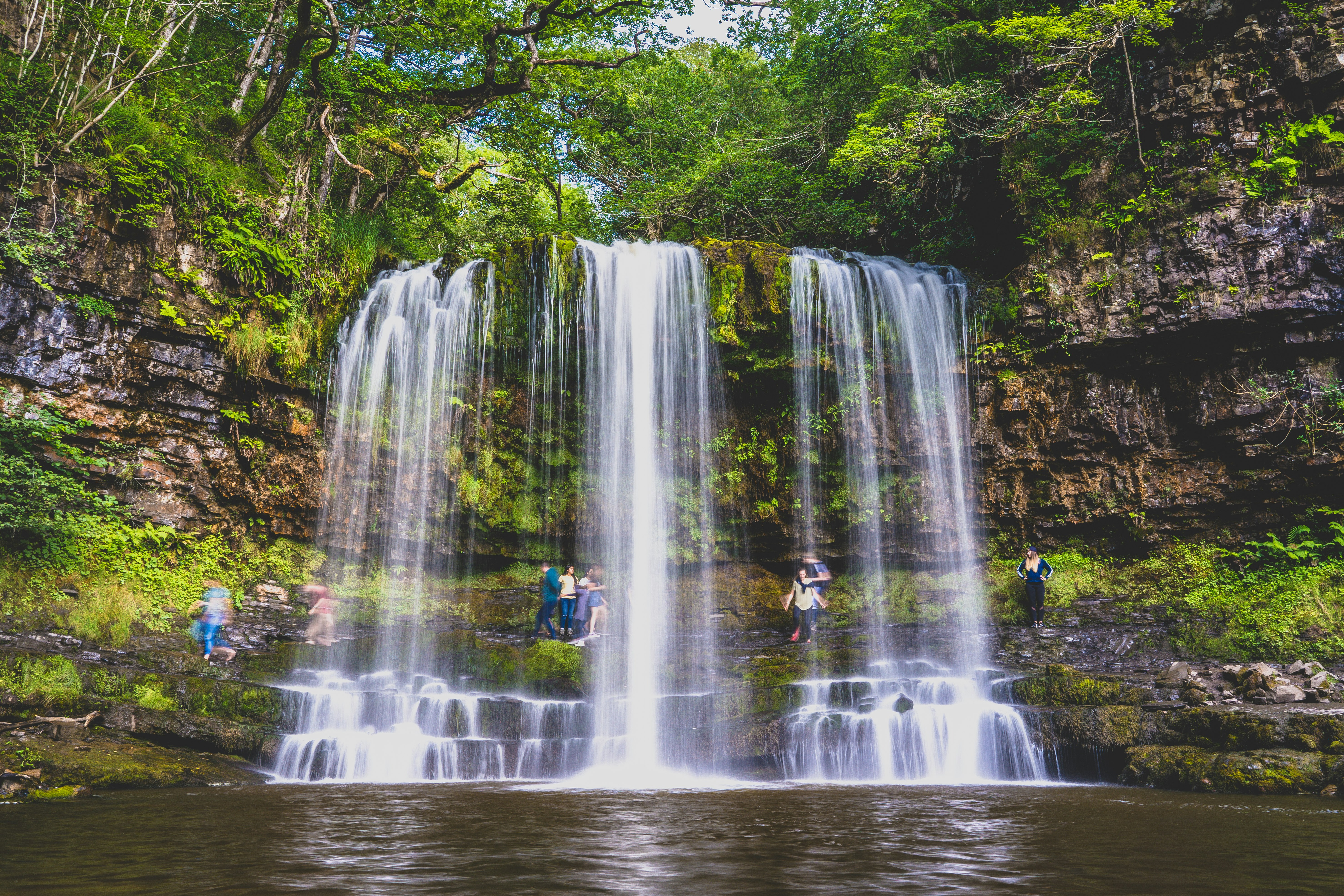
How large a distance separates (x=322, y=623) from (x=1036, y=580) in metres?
12.1

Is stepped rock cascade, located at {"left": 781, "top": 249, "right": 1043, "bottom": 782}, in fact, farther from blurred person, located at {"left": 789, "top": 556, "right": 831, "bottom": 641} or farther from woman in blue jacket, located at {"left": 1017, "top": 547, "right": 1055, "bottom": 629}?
woman in blue jacket, located at {"left": 1017, "top": 547, "right": 1055, "bottom": 629}

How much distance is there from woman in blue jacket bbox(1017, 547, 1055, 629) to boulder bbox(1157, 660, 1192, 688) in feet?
9.25

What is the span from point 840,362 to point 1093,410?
456cm

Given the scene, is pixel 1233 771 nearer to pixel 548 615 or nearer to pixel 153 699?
pixel 548 615

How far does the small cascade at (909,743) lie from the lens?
27.0 feet

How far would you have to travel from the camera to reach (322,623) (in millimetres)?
11656

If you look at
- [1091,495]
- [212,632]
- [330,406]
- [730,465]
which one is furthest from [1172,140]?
[212,632]

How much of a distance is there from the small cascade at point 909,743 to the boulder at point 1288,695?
2.79 meters

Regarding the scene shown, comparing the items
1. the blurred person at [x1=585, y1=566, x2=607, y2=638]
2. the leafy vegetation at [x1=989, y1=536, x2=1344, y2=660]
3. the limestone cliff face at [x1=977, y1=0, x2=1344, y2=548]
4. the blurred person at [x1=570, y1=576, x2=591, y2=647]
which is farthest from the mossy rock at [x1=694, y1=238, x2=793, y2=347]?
the leafy vegetation at [x1=989, y1=536, x2=1344, y2=660]

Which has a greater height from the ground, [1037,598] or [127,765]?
[1037,598]

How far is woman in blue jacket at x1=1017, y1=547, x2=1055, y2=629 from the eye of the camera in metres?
11.9

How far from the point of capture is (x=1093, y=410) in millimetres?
12562

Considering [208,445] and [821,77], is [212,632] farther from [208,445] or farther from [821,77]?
[821,77]

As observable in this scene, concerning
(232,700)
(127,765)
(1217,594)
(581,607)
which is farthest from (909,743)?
(127,765)
